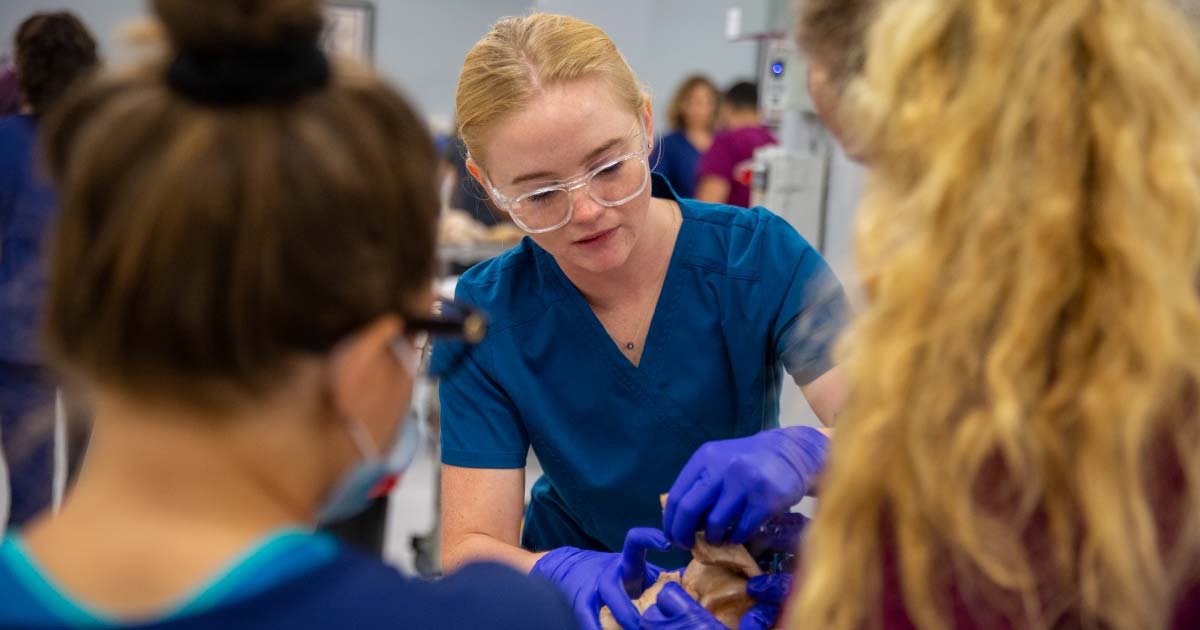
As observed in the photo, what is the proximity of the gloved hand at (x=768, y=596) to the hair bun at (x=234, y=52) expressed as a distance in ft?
2.47

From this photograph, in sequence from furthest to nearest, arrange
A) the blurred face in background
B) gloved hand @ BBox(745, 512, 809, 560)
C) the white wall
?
the white wall → the blurred face in background → gloved hand @ BBox(745, 512, 809, 560)

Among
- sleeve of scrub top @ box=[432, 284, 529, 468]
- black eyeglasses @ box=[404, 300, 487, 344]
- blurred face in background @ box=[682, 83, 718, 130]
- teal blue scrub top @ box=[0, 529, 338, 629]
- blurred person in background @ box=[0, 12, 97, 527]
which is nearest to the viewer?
teal blue scrub top @ box=[0, 529, 338, 629]

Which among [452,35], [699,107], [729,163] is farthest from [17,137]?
[452,35]

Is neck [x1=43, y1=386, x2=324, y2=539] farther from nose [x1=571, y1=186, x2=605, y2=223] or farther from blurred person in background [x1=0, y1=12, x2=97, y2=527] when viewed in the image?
blurred person in background [x1=0, y1=12, x2=97, y2=527]

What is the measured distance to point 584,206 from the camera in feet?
4.79

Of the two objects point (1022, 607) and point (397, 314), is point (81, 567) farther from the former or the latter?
point (1022, 607)

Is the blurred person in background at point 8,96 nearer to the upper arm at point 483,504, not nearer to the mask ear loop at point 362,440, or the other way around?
the upper arm at point 483,504

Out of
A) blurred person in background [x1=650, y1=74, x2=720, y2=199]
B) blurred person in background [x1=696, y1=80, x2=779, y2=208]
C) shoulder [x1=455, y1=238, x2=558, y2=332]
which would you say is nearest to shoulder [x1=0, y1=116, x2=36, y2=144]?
shoulder [x1=455, y1=238, x2=558, y2=332]

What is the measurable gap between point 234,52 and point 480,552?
928mm

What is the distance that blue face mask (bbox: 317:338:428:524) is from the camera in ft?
2.52

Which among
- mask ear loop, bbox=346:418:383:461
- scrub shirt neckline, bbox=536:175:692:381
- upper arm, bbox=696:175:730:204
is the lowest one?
upper arm, bbox=696:175:730:204

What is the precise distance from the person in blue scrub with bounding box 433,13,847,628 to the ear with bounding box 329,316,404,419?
0.72m

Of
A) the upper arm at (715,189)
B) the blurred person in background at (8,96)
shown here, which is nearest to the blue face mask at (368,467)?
the blurred person in background at (8,96)

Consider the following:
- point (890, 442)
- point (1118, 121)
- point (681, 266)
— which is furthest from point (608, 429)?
point (1118, 121)
